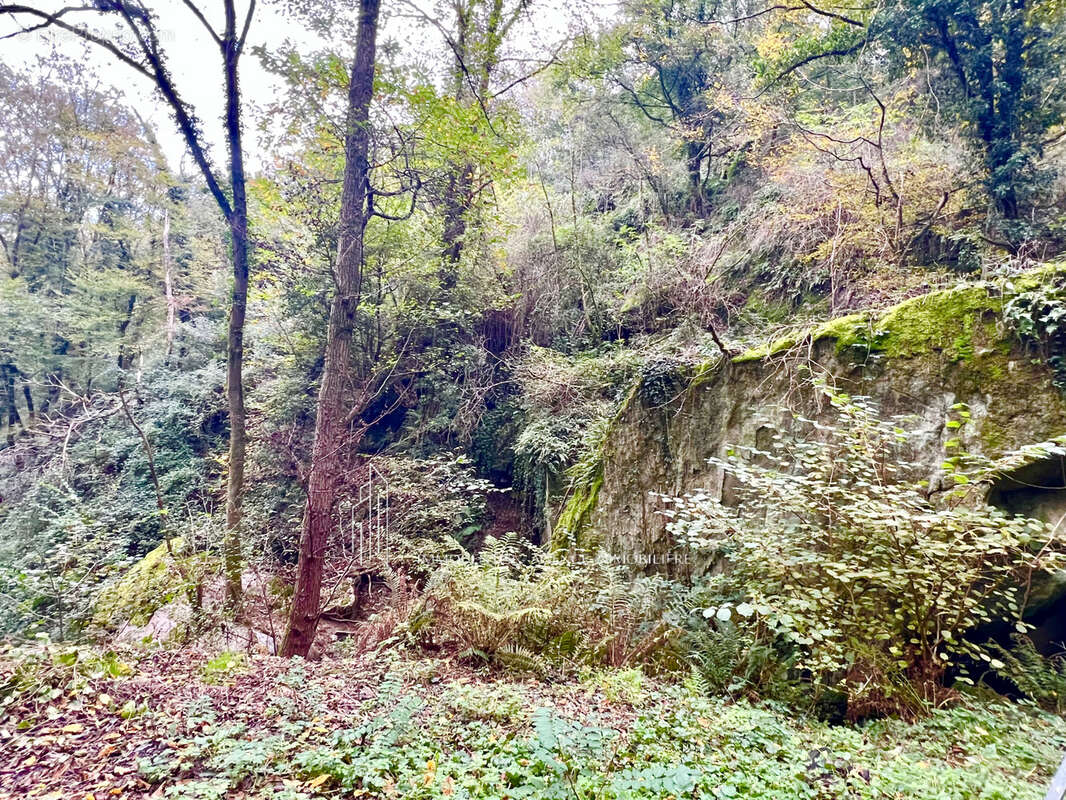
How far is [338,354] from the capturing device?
5980 mm

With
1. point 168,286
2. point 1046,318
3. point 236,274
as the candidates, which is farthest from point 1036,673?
point 168,286

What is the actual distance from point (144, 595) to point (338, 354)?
4196mm

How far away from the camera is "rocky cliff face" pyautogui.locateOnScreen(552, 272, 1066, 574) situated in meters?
3.62

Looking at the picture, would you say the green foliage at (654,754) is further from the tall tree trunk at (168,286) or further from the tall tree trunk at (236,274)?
the tall tree trunk at (168,286)

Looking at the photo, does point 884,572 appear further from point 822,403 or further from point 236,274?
point 236,274

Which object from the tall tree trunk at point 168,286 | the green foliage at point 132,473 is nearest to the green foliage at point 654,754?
the green foliage at point 132,473

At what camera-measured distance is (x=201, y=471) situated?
1134 cm

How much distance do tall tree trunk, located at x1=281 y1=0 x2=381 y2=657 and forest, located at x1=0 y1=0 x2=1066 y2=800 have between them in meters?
0.05

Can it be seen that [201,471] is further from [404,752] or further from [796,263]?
[796,263]

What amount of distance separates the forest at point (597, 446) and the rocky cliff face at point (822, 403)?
3 centimetres

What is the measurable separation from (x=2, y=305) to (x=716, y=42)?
23.7m

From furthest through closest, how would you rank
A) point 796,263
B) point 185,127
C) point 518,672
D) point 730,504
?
point 796,263 → point 185,127 → point 730,504 → point 518,672

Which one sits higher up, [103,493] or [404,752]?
[404,752]

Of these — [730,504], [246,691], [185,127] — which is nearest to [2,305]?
[185,127]
